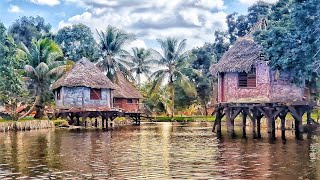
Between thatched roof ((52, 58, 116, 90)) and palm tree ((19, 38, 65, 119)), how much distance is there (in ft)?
3.33

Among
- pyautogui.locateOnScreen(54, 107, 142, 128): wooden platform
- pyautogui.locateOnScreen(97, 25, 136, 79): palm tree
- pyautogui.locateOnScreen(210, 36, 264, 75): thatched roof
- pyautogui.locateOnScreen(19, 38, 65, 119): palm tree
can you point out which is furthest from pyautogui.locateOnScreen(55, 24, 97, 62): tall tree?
pyautogui.locateOnScreen(210, 36, 264, 75): thatched roof

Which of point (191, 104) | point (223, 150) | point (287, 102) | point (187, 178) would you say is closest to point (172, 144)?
point (223, 150)

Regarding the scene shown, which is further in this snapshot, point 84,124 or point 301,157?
point 84,124

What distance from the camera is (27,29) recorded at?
294ft

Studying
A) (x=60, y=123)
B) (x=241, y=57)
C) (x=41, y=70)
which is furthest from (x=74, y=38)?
(x=241, y=57)

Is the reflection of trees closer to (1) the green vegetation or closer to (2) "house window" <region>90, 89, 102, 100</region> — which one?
(1) the green vegetation

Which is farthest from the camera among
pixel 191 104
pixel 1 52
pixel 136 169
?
pixel 191 104

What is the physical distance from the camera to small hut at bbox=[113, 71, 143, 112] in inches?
2459

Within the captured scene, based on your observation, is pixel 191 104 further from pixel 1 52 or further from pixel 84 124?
pixel 1 52

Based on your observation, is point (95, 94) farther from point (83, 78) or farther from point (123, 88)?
point (123, 88)

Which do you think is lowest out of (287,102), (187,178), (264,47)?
(187,178)

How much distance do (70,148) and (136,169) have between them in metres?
8.92

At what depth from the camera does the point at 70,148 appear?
85.1 feet

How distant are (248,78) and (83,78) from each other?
21.3 meters
